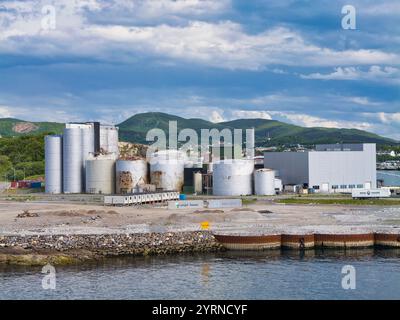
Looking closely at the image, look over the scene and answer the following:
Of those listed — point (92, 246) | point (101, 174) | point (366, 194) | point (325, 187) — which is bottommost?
point (92, 246)

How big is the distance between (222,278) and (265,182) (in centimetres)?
5320

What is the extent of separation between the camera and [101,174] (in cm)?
9750

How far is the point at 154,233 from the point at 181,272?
10729 mm

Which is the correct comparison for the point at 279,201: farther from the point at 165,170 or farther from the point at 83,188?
the point at 83,188

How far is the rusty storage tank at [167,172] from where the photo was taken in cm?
9650

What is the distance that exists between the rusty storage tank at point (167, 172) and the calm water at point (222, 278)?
4869 cm

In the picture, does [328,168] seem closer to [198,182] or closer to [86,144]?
[198,182]

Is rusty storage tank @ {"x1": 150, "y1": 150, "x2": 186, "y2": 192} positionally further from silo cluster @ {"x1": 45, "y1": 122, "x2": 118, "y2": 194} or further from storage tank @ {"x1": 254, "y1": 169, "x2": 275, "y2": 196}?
storage tank @ {"x1": 254, "y1": 169, "x2": 275, "y2": 196}

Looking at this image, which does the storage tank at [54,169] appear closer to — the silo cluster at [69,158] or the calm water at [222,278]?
the silo cluster at [69,158]

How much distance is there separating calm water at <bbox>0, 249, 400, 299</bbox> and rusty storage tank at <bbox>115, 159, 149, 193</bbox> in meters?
48.2

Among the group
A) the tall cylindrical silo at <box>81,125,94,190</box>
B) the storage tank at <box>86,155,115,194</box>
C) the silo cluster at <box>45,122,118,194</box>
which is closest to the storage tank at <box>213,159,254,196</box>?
the storage tank at <box>86,155,115,194</box>

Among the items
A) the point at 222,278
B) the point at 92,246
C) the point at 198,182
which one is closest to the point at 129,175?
the point at 198,182

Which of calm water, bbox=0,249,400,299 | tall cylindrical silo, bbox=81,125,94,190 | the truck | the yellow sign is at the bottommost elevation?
calm water, bbox=0,249,400,299

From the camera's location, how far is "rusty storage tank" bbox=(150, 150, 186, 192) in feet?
317
